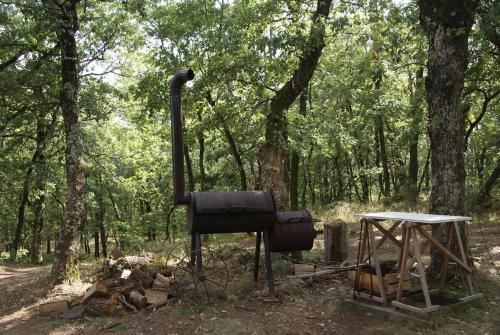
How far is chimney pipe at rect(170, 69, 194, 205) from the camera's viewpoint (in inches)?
280

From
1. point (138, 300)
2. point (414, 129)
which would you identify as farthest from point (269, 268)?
point (414, 129)

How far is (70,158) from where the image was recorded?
9.30m

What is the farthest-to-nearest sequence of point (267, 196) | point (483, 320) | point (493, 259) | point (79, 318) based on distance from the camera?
point (493, 259) < point (267, 196) < point (79, 318) < point (483, 320)

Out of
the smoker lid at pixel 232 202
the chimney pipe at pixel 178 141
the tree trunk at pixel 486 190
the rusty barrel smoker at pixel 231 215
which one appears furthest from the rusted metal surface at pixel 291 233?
the tree trunk at pixel 486 190

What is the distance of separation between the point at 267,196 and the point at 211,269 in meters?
2.73

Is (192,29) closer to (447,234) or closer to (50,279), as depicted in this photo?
(50,279)

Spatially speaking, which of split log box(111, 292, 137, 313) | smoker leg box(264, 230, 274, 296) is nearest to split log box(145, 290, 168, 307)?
split log box(111, 292, 137, 313)

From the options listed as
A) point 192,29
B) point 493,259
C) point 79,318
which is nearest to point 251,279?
point 79,318

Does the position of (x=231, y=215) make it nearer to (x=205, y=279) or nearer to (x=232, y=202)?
(x=232, y=202)

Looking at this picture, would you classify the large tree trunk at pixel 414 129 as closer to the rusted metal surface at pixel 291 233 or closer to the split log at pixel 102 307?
the rusted metal surface at pixel 291 233

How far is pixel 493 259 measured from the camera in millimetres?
8938

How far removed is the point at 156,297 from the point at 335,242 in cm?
406

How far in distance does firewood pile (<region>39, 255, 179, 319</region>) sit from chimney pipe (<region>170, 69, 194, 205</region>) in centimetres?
171

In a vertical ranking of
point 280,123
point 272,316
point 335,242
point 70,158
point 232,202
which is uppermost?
point 280,123
